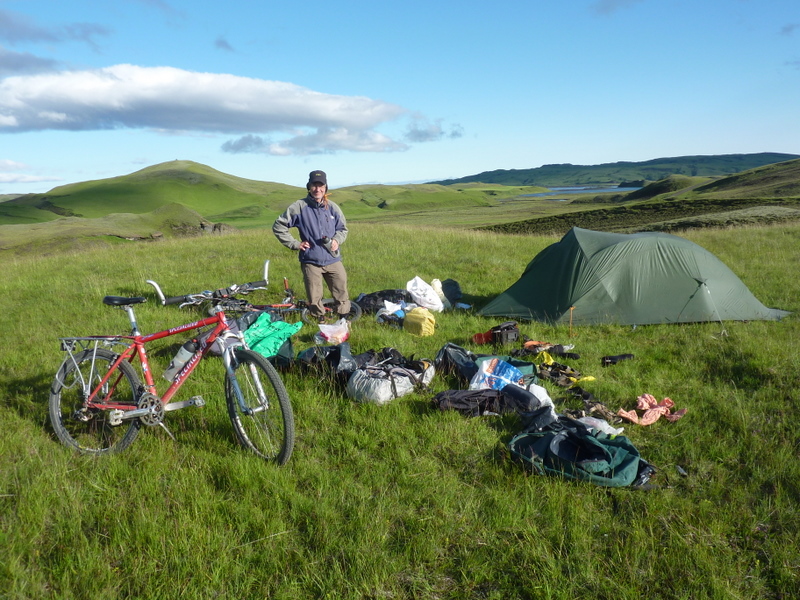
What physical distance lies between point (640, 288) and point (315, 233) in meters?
5.63

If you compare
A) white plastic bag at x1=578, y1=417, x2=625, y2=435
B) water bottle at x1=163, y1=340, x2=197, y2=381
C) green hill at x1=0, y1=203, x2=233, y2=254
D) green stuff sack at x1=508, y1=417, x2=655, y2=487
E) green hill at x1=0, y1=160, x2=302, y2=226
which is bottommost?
white plastic bag at x1=578, y1=417, x2=625, y2=435

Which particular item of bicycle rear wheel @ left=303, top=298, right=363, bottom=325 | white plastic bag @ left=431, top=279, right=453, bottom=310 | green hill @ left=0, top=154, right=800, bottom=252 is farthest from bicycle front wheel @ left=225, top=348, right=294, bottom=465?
green hill @ left=0, top=154, right=800, bottom=252

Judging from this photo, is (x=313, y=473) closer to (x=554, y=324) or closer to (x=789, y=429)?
(x=789, y=429)

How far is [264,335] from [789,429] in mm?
6055

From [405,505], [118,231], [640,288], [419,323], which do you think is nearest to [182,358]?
[405,505]

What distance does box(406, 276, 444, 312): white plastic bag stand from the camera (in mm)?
9570

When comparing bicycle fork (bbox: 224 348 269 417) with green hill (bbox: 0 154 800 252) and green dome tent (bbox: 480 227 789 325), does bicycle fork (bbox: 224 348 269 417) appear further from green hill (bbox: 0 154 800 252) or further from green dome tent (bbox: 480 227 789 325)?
green hill (bbox: 0 154 800 252)

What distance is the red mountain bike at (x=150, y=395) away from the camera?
4.12m

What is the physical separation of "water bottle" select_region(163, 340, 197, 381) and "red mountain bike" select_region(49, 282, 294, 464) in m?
0.02

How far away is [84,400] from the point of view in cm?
459

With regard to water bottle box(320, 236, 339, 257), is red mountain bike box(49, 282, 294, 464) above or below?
below

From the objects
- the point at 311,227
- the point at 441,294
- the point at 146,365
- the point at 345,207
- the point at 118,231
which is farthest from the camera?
the point at 345,207

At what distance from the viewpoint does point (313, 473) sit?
4.03 metres

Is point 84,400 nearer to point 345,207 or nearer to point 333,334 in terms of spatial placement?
point 333,334
